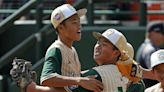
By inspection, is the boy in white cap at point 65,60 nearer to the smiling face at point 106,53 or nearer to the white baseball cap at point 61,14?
the white baseball cap at point 61,14

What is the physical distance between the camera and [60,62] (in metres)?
4.26

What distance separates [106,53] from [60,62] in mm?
348

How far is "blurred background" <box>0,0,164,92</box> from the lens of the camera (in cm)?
839

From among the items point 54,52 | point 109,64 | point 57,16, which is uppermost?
point 57,16

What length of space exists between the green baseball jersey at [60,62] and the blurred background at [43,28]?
11.8ft

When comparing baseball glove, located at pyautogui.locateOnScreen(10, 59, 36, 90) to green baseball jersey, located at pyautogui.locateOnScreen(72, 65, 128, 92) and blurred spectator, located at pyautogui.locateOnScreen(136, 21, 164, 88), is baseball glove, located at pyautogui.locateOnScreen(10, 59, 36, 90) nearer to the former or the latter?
green baseball jersey, located at pyautogui.locateOnScreen(72, 65, 128, 92)

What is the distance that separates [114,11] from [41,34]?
146 cm

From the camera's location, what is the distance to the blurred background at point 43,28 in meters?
8.39

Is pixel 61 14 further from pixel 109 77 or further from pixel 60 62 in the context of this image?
pixel 109 77

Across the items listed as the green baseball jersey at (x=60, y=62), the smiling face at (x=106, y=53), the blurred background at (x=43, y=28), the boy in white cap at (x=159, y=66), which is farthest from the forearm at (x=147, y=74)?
the blurred background at (x=43, y=28)

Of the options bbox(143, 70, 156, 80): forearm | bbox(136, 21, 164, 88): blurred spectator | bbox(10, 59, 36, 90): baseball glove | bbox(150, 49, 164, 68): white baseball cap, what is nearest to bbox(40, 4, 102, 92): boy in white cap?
bbox(10, 59, 36, 90): baseball glove

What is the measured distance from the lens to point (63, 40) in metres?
4.43

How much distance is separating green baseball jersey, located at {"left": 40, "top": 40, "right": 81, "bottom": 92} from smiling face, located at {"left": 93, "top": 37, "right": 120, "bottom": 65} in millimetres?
261

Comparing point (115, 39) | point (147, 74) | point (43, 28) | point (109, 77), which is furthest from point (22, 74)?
point (43, 28)
